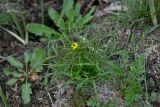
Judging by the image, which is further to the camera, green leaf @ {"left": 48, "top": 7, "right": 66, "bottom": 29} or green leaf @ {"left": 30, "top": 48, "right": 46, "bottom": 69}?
green leaf @ {"left": 48, "top": 7, "right": 66, "bottom": 29}

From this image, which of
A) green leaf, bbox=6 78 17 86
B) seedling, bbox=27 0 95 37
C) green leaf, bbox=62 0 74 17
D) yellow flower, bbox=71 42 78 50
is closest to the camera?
yellow flower, bbox=71 42 78 50

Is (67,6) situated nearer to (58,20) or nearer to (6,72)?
(58,20)

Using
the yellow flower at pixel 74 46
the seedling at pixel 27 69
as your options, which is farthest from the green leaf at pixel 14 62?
the yellow flower at pixel 74 46

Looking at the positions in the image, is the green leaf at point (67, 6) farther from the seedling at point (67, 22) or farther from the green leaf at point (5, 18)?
the green leaf at point (5, 18)

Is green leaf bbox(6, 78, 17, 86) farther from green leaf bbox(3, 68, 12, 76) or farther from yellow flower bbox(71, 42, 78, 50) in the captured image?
yellow flower bbox(71, 42, 78, 50)

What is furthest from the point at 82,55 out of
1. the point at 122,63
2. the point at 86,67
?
the point at 122,63

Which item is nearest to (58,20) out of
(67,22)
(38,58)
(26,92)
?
(67,22)

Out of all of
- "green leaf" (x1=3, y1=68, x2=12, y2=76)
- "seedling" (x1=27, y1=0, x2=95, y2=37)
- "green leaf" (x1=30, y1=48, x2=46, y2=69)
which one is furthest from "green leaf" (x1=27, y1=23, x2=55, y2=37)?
"green leaf" (x1=3, y1=68, x2=12, y2=76)
